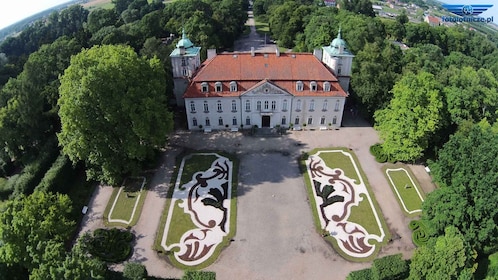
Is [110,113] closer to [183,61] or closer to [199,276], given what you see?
[183,61]

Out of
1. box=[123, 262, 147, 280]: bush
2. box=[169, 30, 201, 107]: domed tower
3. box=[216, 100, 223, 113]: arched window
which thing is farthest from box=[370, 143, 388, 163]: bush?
box=[123, 262, 147, 280]: bush

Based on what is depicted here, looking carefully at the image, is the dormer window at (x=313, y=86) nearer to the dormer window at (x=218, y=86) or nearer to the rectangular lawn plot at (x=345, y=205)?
the rectangular lawn plot at (x=345, y=205)

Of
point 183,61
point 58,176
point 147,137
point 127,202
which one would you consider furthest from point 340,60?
point 58,176

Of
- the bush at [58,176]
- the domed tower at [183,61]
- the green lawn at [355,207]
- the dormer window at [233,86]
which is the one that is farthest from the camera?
the domed tower at [183,61]

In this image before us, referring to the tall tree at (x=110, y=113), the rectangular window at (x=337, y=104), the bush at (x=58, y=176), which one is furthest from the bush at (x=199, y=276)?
the rectangular window at (x=337, y=104)

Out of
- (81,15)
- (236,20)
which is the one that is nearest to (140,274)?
(236,20)

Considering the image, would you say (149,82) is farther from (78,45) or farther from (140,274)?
(78,45)
